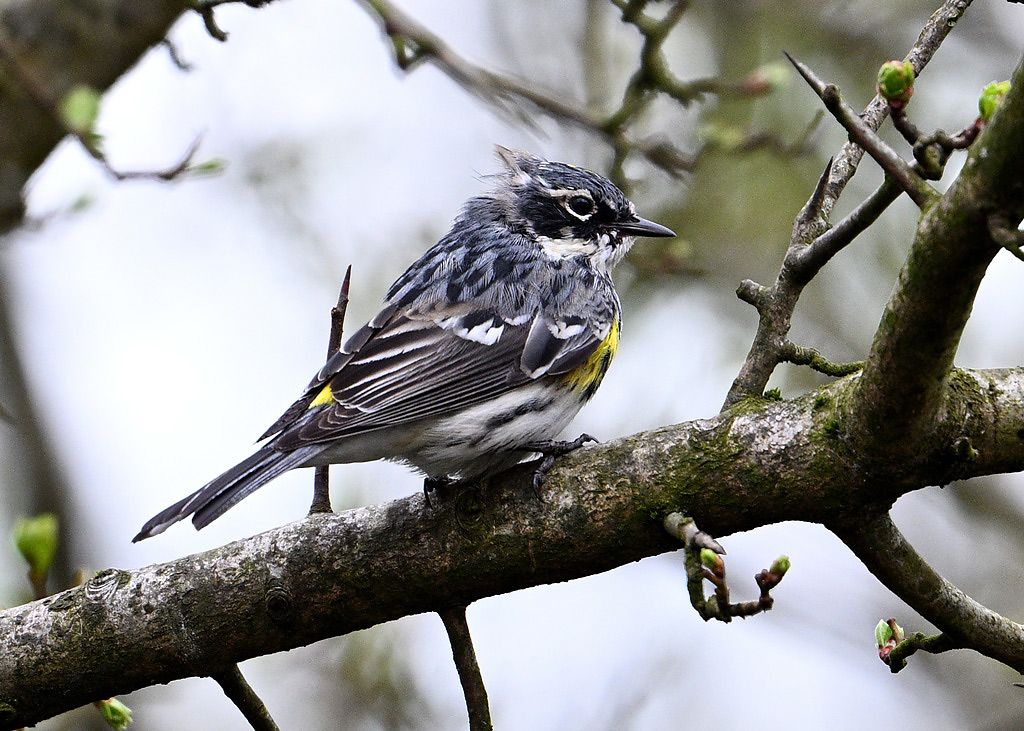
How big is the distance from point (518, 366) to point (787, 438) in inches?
68.7

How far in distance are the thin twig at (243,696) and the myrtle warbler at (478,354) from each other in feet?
1.80

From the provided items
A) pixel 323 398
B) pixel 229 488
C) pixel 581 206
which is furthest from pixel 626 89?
pixel 229 488

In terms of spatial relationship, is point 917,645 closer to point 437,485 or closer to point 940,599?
point 940,599

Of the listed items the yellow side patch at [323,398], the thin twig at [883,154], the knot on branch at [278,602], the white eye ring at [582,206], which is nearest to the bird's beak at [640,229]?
the white eye ring at [582,206]

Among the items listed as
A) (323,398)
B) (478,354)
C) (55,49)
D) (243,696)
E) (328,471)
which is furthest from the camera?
(55,49)

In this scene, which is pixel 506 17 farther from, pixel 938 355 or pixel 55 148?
pixel 938 355

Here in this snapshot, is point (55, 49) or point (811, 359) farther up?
point (55, 49)

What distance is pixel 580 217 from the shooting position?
5828mm

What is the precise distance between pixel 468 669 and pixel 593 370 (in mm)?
1520

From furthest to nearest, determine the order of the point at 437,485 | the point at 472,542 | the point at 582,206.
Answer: the point at 582,206 → the point at 437,485 → the point at 472,542

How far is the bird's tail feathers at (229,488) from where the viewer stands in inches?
153

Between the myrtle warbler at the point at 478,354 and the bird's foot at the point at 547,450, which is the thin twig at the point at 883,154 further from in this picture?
the myrtle warbler at the point at 478,354

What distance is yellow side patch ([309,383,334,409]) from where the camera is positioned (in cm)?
457

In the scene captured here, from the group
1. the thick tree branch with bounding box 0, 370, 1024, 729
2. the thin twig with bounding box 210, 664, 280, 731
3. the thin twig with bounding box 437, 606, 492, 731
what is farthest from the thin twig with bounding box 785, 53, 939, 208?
the thin twig with bounding box 210, 664, 280, 731
